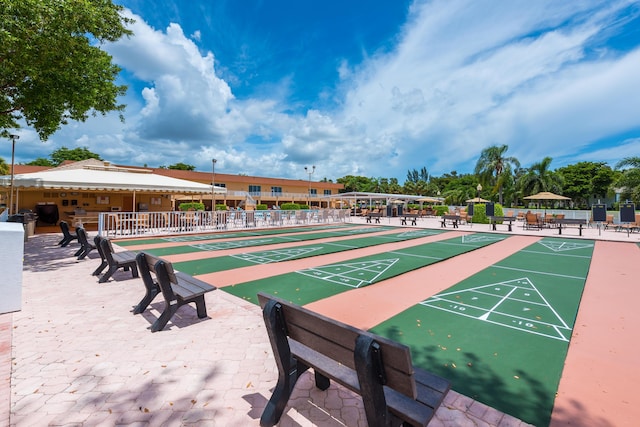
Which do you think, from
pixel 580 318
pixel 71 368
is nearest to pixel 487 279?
pixel 580 318

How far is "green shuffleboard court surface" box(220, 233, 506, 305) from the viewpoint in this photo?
5.52m

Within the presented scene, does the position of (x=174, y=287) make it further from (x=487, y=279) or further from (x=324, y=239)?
(x=324, y=239)

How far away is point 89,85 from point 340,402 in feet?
36.2

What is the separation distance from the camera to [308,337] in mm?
2078

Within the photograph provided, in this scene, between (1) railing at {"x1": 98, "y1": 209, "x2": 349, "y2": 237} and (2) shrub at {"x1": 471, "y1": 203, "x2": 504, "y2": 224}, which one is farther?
(2) shrub at {"x1": 471, "y1": 203, "x2": 504, "y2": 224}

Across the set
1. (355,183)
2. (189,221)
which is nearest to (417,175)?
(355,183)

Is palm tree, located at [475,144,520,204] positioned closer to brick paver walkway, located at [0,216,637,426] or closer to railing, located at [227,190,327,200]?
railing, located at [227,190,327,200]

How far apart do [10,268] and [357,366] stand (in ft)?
18.4

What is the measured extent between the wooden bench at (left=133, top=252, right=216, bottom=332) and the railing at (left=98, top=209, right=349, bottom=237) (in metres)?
10.4

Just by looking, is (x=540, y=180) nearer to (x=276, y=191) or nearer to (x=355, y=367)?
(x=276, y=191)

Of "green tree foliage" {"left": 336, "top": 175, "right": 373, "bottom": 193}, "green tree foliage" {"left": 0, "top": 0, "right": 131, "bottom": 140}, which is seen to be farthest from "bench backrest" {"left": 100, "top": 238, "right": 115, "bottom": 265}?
"green tree foliage" {"left": 336, "top": 175, "right": 373, "bottom": 193}

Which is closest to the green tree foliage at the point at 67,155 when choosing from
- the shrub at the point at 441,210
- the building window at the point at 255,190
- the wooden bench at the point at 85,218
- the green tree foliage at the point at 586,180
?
the building window at the point at 255,190

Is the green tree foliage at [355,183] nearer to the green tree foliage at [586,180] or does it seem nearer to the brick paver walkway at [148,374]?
the green tree foliage at [586,180]

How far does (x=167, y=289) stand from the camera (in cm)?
398
